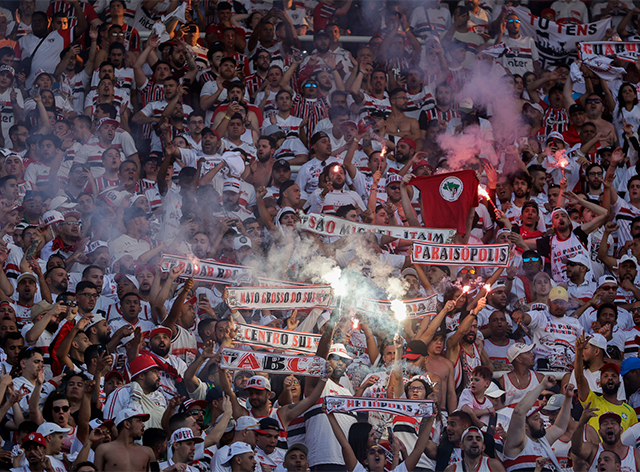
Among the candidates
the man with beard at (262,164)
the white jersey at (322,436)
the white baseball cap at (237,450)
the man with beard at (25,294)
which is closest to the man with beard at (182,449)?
the white baseball cap at (237,450)

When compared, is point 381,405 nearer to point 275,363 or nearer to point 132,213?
point 275,363

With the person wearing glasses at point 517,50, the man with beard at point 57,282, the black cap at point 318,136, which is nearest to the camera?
the man with beard at point 57,282

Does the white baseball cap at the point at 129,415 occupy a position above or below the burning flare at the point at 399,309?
below

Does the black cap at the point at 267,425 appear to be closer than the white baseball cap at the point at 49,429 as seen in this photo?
No

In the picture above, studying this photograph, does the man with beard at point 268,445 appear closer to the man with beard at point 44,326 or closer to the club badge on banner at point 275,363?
the club badge on banner at point 275,363

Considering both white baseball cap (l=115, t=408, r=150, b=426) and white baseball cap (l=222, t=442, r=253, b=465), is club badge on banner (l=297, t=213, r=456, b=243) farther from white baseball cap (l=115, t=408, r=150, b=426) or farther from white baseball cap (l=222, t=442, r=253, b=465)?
white baseball cap (l=115, t=408, r=150, b=426)

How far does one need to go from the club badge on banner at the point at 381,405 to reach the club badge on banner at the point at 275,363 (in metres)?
0.36

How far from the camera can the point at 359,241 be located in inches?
485

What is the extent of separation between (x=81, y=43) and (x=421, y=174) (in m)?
5.37

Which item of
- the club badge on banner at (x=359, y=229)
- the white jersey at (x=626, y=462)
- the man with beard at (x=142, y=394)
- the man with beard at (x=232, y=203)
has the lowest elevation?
the white jersey at (x=626, y=462)

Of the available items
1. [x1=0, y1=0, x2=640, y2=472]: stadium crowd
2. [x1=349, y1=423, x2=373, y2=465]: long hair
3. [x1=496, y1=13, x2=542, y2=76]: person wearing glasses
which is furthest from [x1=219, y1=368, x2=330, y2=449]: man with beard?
[x1=496, y1=13, x2=542, y2=76]: person wearing glasses

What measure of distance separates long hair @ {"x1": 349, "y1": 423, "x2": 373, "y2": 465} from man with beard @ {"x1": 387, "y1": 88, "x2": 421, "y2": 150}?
5.42m

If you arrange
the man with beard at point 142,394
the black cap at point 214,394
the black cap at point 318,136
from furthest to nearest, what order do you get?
1. the black cap at point 318,136
2. the black cap at point 214,394
3. the man with beard at point 142,394

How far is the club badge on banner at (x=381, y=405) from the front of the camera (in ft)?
31.9
